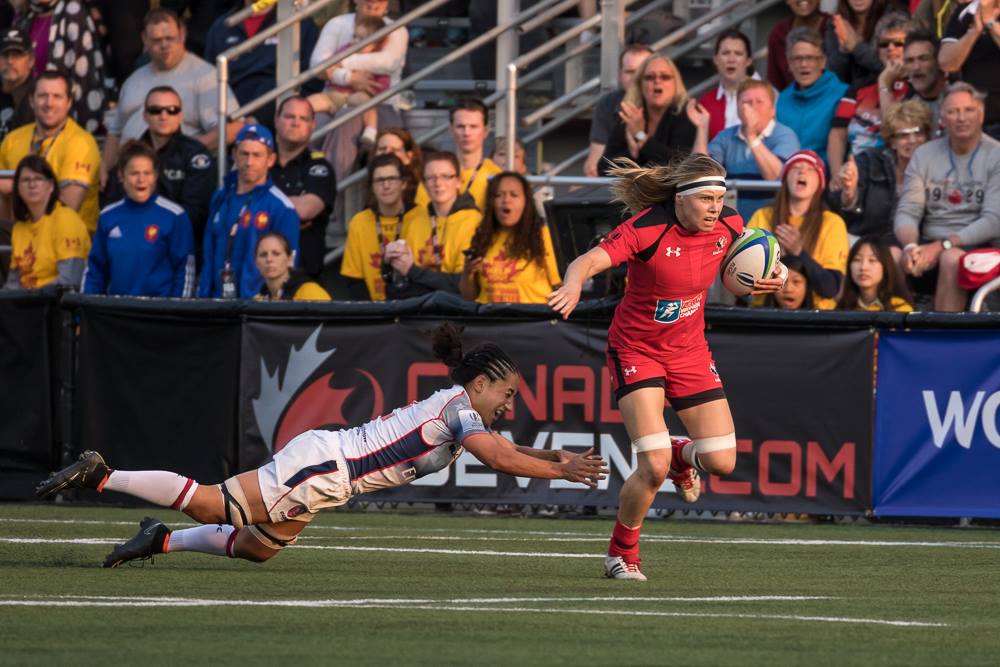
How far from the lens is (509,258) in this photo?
41.0 ft

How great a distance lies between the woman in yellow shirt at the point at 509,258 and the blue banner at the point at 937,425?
8.24 feet

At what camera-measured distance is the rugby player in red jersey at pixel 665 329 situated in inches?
334

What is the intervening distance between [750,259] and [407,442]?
2083 millimetres

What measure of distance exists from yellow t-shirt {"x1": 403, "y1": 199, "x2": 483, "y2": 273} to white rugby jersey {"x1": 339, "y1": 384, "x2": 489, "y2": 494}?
4.66 meters

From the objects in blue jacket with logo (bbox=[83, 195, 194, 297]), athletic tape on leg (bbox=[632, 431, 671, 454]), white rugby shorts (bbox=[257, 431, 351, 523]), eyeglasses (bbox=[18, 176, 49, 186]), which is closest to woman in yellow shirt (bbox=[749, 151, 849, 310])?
athletic tape on leg (bbox=[632, 431, 671, 454])

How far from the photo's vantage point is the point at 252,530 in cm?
838

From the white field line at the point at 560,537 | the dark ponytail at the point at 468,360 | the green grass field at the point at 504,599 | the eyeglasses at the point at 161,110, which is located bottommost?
the white field line at the point at 560,537

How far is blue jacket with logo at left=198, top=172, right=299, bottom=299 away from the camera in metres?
13.2

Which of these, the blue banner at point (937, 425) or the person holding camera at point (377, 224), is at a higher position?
the person holding camera at point (377, 224)

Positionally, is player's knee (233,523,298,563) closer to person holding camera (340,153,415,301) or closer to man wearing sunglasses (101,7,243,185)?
person holding camera (340,153,415,301)

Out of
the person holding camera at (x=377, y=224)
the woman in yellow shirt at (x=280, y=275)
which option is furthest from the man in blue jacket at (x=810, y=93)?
the woman in yellow shirt at (x=280, y=275)

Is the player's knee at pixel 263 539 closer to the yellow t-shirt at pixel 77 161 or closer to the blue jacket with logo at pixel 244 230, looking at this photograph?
the blue jacket with logo at pixel 244 230

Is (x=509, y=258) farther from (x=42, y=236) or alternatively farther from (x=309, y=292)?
(x=42, y=236)

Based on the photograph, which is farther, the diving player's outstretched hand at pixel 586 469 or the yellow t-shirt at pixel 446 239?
the yellow t-shirt at pixel 446 239
